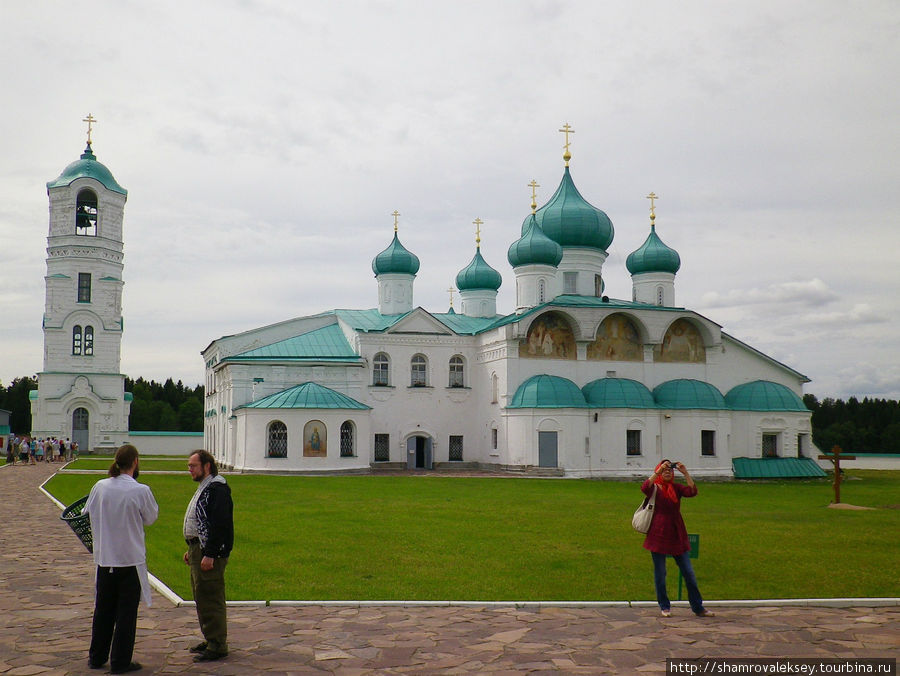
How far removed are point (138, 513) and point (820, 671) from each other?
5.62m

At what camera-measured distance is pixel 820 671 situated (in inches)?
263

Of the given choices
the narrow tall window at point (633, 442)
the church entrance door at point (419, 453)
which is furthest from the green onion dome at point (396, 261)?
the narrow tall window at point (633, 442)

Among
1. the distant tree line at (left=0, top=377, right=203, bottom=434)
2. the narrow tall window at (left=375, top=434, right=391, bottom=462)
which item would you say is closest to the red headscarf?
the narrow tall window at (left=375, top=434, right=391, bottom=462)

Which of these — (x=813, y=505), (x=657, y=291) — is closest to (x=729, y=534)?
(x=813, y=505)

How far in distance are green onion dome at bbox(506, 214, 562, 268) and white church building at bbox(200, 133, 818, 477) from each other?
0.08 metres

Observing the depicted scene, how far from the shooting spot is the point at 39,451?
40.8m

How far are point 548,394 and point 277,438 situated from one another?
11250 millimetres

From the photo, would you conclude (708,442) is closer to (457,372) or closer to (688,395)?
(688,395)

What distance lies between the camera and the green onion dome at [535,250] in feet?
127

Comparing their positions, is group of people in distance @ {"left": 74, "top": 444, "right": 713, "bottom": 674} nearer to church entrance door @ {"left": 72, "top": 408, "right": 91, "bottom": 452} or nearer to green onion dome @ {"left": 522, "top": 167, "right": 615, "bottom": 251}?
green onion dome @ {"left": 522, "top": 167, "right": 615, "bottom": 251}

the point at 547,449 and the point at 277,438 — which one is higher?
the point at 277,438

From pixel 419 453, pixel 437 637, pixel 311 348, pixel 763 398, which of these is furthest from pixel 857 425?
pixel 437 637

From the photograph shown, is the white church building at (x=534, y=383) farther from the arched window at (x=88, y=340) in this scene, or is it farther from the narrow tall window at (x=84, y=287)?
the narrow tall window at (x=84, y=287)

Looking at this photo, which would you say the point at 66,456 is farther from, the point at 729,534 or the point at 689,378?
the point at 729,534
